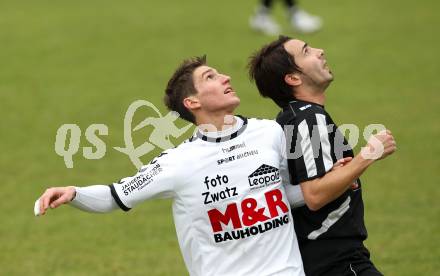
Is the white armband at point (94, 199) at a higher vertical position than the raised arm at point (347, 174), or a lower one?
higher

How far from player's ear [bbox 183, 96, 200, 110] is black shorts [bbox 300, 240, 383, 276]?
1.01 metres

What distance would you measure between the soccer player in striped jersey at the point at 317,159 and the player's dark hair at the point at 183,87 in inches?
16.7

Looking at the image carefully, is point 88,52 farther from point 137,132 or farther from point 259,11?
point 137,132

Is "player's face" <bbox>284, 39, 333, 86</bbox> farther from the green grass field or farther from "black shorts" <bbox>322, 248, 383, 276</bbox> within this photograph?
the green grass field

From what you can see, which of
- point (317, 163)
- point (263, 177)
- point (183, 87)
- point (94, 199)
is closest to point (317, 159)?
point (317, 163)

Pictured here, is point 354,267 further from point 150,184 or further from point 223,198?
point 150,184

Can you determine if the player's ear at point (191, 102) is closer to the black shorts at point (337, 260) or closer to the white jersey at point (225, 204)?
the white jersey at point (225, 204)

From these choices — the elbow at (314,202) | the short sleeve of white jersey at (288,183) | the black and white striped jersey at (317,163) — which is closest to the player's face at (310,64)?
the black and white striped jersey at (317,163)

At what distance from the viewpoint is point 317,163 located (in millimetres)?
4891

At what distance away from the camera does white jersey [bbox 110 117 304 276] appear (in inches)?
193

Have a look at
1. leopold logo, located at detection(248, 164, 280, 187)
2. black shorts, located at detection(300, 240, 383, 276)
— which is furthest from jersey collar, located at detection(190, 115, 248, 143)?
black shorts, located at detection(300, 240, 383, 276)

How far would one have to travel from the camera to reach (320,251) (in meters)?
5.13

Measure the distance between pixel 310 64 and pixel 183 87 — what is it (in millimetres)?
726

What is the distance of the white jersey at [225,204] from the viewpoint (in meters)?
4.89
